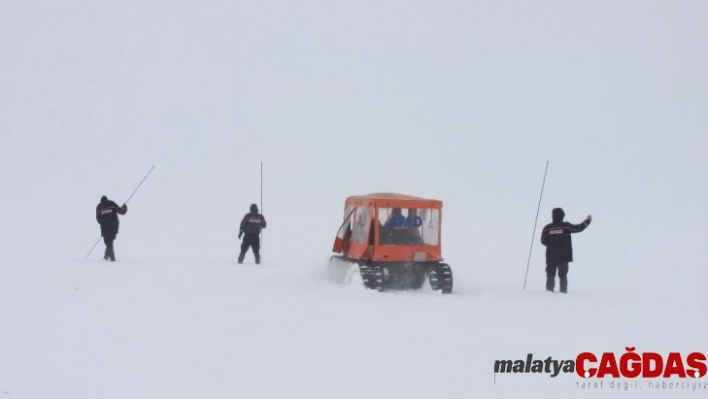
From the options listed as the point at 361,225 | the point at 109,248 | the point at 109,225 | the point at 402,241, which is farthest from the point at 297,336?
the point at 109,225

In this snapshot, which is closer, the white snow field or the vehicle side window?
the white snow field

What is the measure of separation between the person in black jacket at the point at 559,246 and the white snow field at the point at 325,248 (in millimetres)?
714

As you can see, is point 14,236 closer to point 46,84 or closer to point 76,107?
point 76,107

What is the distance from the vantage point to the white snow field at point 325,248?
8.83 metres

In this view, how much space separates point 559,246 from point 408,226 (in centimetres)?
234

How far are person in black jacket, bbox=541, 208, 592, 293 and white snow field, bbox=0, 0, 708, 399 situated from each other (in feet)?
2.34

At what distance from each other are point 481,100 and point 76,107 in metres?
62.2

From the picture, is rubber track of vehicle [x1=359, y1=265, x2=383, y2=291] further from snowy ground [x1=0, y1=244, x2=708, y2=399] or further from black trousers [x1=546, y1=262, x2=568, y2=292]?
black trousers [x1=546, y1=262, x2=568, y2=292]

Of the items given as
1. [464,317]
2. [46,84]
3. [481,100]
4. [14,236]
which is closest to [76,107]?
[46,84]

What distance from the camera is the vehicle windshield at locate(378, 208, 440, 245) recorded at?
52.2ft

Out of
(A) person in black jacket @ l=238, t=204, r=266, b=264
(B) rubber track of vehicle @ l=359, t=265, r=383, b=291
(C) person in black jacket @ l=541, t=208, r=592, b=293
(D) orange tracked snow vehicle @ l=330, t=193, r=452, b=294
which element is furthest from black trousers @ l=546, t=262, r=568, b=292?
(A) person in black jacket @ l=238, t=204, r=266, b=264

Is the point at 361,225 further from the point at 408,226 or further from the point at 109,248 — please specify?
the point at 109,248

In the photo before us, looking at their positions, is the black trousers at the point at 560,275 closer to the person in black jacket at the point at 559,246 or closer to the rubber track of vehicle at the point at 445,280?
the person in black jacket at the point at 559,246

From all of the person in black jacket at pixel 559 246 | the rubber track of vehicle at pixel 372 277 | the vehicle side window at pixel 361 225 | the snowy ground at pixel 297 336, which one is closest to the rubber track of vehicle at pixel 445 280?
the snowy ground at pixel 297 336
